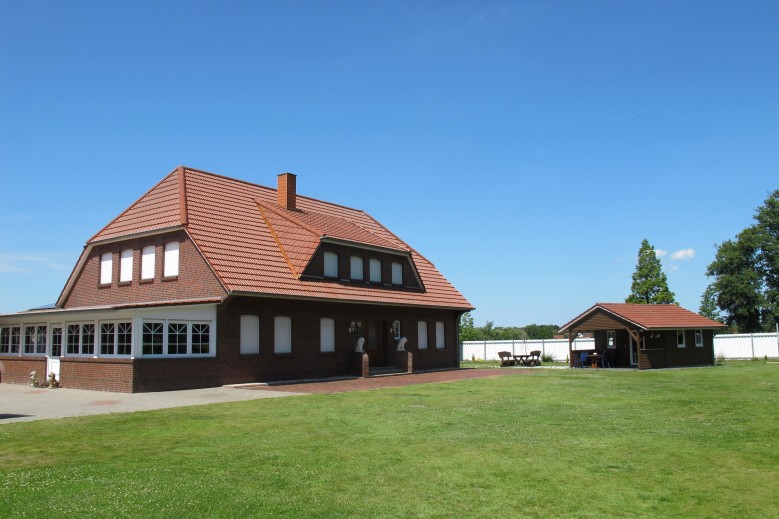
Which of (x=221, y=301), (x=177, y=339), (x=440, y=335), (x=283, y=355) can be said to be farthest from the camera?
(x=440, y=335)

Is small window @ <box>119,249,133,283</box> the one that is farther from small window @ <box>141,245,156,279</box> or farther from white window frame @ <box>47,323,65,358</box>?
white window frame @ <box>47,323,65,358</box>

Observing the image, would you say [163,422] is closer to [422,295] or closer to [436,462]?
[436,462]

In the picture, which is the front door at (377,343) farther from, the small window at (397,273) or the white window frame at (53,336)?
the white window frame at (53,336)

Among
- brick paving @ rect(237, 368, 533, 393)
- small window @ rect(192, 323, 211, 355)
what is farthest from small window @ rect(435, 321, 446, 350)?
small window @ rect(192, 323, 211, 355)

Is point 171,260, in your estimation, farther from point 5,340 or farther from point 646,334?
point 646,334

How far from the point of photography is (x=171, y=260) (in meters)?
26.2

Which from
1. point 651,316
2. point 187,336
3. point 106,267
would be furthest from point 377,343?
point 651,316

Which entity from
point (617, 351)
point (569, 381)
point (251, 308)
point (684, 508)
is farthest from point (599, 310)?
point (684, 508)

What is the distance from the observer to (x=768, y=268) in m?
66.3

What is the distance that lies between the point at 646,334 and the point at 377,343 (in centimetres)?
1469

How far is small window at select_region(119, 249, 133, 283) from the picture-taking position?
2780 centimetres

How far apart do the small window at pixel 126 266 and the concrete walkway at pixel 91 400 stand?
5.92 metres

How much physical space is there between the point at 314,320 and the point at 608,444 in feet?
60.5

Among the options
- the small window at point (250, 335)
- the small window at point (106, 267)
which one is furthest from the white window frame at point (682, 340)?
the small window at point (106, 267)
